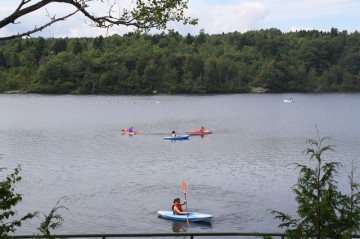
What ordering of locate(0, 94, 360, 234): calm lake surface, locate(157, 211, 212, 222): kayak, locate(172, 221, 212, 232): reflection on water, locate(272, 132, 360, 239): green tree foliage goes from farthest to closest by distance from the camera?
locate(0, 94, 360, 234): calm lake surface → locate(157, 211, 212, 222): kayak → locate(172, 221, 212, 232): reflection on water → locate(272, 132, 360, 239): green tree foliage

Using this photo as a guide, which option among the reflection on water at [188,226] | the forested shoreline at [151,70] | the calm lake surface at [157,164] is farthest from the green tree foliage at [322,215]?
the forested shoreline at [151,70]

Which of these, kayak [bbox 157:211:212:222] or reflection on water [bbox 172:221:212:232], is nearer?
reflection on water [bbox 172:221:212:232]

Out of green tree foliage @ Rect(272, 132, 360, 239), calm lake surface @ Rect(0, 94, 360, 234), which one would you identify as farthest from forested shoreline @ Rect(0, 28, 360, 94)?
green tree foliage @ Rect(272, 132, 360, 239)

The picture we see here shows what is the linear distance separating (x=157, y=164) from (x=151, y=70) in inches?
4764

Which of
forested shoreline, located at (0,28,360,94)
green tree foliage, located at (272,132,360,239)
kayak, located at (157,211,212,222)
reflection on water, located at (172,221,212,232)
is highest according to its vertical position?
forested shoreline, located at (0,28,360,94)

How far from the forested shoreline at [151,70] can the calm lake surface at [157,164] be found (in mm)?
64758

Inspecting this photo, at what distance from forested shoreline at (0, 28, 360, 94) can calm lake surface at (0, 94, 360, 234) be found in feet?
212

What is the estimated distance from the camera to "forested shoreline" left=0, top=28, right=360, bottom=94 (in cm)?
16612

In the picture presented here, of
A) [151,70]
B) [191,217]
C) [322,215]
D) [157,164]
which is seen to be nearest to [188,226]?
[191,217]

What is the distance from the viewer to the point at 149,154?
56.1 m

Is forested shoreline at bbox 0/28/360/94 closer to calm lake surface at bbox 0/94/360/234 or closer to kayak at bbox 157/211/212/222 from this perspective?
calm lake surface at bbox 0/94/360/234

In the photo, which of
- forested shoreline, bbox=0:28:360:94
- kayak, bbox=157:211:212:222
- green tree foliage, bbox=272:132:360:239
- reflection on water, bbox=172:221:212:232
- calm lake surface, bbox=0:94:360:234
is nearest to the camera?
green tree foliage, bbox=272:132:360:239

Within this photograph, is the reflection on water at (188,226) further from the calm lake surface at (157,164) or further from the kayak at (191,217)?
the kayak at (191,217)

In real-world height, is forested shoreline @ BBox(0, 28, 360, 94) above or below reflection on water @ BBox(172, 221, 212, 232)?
above
